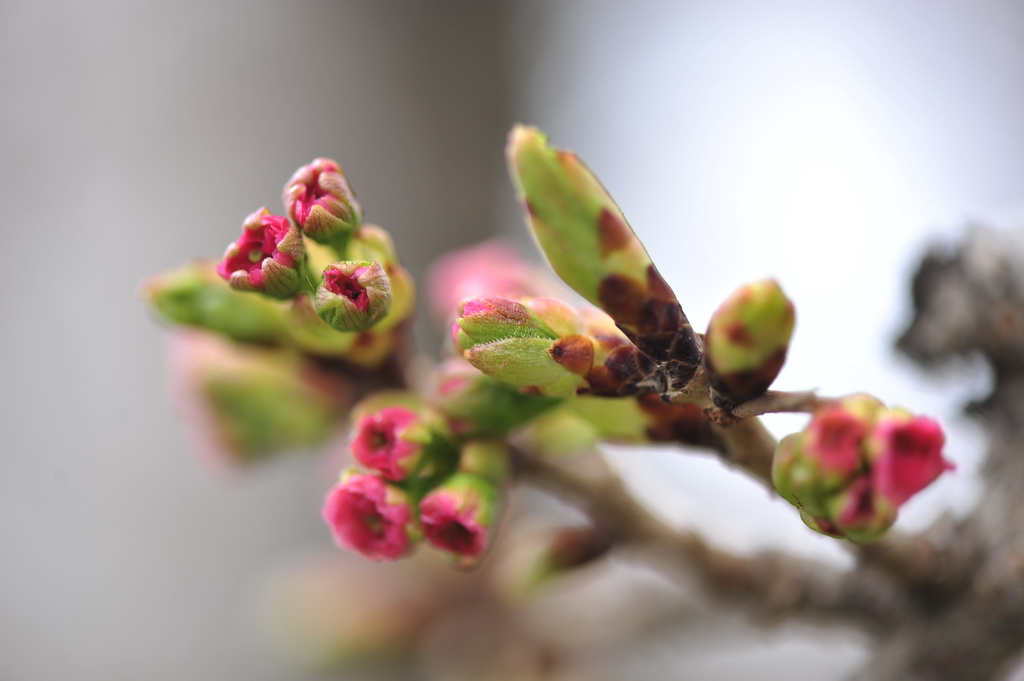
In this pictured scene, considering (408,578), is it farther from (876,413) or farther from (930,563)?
(876,413)

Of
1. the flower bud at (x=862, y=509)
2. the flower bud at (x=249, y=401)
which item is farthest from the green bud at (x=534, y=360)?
the flower bud at (x=249, y=401)

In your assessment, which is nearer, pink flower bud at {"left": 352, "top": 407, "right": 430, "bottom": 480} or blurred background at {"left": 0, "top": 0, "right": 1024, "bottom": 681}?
pink flower bud at {"left": 352, "top": 407, "right": 430, "bottom": 480}

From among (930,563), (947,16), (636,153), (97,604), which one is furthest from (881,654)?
(947,16)

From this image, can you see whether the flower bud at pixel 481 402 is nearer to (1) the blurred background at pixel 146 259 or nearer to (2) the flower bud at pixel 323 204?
(2) the flower bud at pixel 323 204

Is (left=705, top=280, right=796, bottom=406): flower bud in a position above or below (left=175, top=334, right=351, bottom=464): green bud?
below

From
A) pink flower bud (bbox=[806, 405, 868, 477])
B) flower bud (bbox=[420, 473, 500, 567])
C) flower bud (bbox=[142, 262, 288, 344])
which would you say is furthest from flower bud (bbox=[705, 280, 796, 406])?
flower bud (bbox=[142, 262, 288, 344])

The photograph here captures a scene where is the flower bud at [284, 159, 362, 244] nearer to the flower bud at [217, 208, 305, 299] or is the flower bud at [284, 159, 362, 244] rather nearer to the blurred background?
the flower bud at [217, 208, 305, 299]

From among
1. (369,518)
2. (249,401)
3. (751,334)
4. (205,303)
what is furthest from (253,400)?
(751,334)

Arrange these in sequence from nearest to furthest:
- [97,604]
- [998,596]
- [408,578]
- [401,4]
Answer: [998,596], [408,578], [97,604], [401,4]
